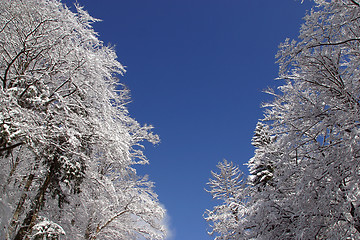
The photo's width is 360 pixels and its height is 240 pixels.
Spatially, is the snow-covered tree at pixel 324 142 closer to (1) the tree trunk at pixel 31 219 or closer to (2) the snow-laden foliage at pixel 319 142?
(2) the snow-laden foliage at pixel 319 142

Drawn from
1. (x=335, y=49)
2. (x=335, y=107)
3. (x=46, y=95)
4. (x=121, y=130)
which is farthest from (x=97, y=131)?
(x=335, y=49)

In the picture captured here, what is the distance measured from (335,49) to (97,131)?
662 centimetres

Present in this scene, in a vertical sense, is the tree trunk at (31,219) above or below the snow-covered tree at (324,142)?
below

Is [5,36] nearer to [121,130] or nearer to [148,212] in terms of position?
[121,130]

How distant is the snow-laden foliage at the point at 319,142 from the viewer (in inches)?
186

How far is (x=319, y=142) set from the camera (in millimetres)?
6238

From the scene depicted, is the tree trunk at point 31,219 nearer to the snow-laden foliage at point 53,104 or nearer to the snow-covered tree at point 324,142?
the snow-laden foliage at point 53,104

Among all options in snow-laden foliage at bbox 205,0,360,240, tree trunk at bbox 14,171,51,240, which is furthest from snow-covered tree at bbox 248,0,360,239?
tree trunk at bbox 14,171,51,240

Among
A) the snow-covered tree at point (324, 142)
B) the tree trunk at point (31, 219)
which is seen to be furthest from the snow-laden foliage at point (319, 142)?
the tree trunk at point (31, 219)

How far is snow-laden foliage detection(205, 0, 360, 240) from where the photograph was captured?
4727mm

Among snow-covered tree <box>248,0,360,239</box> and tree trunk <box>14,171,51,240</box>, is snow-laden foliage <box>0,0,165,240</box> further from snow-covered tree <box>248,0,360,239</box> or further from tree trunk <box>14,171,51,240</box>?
snow-covered tree <box>248,0,360,239</box>

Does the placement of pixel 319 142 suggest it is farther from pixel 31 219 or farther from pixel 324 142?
pixel 31 219

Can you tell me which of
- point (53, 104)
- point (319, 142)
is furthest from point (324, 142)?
point (53, 104)

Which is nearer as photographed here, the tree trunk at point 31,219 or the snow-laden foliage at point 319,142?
the snow-laden foliage at point 319,142
